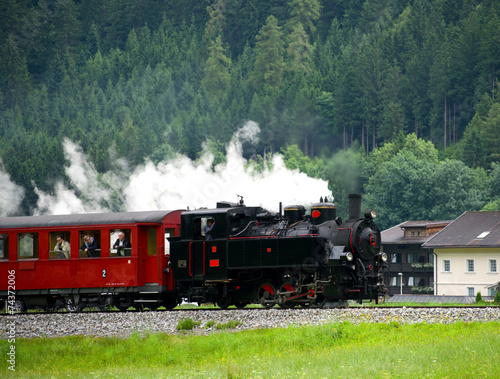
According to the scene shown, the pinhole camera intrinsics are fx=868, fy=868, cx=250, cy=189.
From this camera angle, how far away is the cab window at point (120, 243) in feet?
96.4

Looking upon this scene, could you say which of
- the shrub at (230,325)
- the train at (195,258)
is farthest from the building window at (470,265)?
the shrub at (230,325)

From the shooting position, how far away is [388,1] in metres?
194

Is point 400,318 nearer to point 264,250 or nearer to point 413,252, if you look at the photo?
point 264,250

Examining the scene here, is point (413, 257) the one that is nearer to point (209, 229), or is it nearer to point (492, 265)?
point (492, 265)

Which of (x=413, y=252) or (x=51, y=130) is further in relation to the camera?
(x=51, y=130)

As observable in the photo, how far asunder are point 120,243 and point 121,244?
0.05m

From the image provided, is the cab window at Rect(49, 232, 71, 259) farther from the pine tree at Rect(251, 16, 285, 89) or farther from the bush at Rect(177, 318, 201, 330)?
the pine tree at Rect(251, 16, 285, 89)

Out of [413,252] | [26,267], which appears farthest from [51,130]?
[26,267]

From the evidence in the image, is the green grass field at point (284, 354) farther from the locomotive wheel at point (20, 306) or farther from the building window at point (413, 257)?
the building window at point (413, 257)

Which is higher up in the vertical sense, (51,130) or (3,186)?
(51,130)

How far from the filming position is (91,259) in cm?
2978

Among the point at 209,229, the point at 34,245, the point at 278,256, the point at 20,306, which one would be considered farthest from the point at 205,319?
the point at 20,306

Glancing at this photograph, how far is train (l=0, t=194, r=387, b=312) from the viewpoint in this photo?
88.8 ft

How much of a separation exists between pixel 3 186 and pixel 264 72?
238 ft
